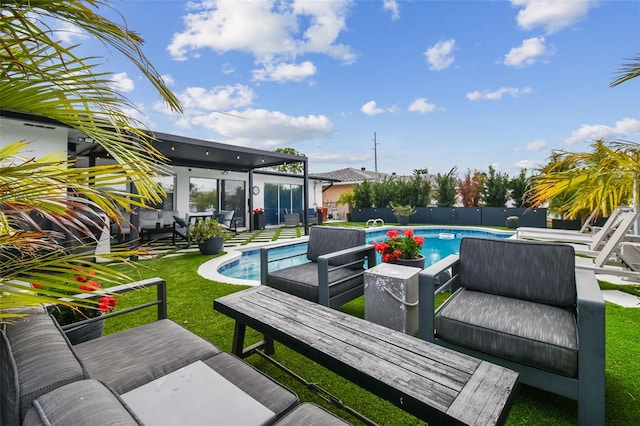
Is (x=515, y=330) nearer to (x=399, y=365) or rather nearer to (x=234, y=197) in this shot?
(x=399, y=365)

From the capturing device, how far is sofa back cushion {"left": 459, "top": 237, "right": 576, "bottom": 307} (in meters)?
2.14

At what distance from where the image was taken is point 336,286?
2.88 m

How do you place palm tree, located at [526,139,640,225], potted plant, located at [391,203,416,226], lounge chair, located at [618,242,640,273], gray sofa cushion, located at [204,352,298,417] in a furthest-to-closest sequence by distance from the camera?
potted plant, located at [391,203,416,226]
lounge chair, located at [618,242,640,273]
palm tree, located at [526,139,640,225]
gray sofa cushion, located at [204,352,298,417]

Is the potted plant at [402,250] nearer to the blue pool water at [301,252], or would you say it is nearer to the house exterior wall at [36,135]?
the blue pool water at [301,252]

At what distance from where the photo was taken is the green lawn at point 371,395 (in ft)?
5.61

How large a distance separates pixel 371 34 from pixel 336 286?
7827 mm

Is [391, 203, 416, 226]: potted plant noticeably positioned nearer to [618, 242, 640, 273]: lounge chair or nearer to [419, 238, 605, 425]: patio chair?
[618, 242, 640, 273]: lounge chair

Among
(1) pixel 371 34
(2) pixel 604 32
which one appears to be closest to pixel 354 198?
(1) pixel 371 34

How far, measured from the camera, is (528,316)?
6.40ft

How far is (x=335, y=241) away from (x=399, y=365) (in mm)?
2192

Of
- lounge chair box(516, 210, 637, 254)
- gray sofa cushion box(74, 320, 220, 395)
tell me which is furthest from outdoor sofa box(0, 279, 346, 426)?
lounge chair box(516, 210, 637, 254)

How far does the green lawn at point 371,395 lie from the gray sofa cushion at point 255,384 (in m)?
0.58

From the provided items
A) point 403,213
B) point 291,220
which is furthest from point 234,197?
point 403,213

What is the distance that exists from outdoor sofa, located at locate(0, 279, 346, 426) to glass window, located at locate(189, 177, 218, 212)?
403 inches
